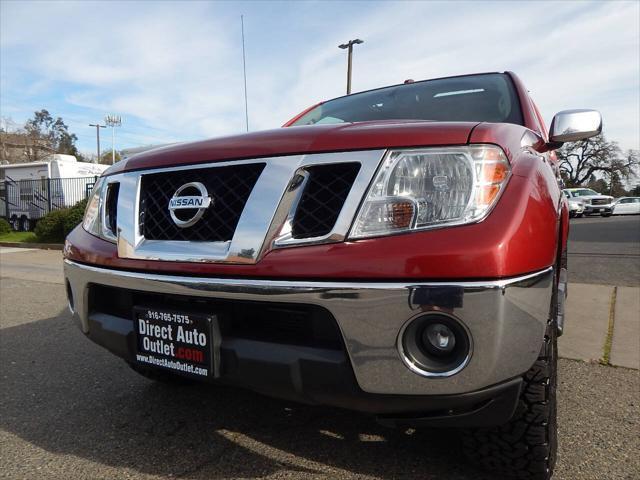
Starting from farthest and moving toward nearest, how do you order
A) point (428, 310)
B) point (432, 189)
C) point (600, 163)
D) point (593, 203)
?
point (600, 163) → point (593, 203) → point (432, 189) → point (428, 310)

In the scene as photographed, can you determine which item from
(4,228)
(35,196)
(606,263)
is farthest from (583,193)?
(4,228)


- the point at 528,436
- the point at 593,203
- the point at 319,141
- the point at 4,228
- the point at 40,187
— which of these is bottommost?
the point at 4,228

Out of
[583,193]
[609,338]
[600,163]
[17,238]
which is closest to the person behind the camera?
[609,338]

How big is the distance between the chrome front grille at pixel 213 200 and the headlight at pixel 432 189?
0.40 metres

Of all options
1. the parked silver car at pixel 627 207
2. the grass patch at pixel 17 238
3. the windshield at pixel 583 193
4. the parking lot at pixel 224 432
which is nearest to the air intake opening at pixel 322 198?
the parking lot at pixel 224 432

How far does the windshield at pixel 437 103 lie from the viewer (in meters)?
2.36

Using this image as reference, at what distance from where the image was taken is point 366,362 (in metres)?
1.25

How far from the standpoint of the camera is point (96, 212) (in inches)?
79.2

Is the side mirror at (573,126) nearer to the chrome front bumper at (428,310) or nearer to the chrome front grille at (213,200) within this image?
the chrome front bumper at (428,310)

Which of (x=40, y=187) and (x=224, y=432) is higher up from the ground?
(x=40, y=187)

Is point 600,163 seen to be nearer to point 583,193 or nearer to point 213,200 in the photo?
point 583,193

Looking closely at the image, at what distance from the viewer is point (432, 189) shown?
131 cm

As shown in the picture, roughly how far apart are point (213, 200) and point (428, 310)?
2.59 ft

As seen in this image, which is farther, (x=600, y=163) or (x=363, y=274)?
(x=600, y=163)
